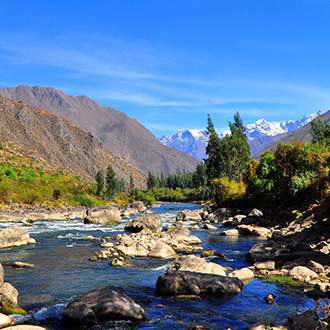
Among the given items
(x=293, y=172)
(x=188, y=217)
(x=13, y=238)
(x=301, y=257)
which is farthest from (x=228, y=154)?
(x=301, y=257)

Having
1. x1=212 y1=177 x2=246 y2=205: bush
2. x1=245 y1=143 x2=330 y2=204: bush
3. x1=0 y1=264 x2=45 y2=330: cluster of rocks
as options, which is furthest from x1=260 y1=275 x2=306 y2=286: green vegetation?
x1=212 y1=177 x2=246 y2=205: bush

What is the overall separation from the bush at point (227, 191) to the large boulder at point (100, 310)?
203 ft

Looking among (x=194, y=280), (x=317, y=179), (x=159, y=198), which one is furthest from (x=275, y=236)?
(x=159, y=198)

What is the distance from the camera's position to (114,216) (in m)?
57.7

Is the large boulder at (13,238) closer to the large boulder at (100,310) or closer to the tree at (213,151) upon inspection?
the large boulder at (100,310)

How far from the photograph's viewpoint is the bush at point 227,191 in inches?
3163

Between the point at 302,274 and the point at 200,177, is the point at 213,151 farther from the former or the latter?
the point at 302,274

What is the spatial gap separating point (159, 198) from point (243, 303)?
157 metres

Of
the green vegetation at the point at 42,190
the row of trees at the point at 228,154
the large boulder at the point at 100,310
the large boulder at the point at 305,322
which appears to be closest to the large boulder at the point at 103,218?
the green vegetation at the point at 42,190

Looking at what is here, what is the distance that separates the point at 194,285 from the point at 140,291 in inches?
106

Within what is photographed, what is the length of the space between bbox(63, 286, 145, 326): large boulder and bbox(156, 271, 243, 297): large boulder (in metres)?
3.40

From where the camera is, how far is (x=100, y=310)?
1673 cm

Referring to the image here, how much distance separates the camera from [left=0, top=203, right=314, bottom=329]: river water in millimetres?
17031

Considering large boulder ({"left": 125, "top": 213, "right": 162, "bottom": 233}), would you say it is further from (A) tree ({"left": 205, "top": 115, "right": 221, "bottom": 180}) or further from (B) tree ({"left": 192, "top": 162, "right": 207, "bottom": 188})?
(B) tree ({"left": 192, "top": 162, "right": 207, "bottom": 188})
